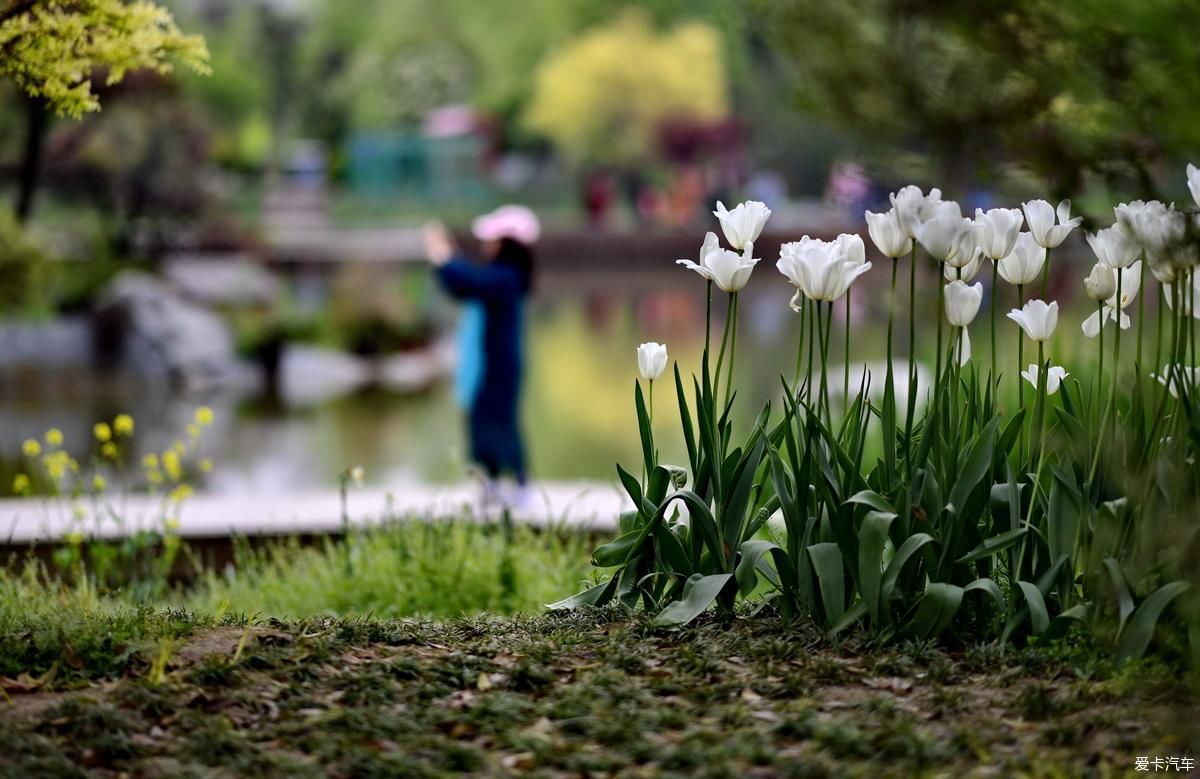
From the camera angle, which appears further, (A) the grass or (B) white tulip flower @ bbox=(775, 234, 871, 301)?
(A) the grass

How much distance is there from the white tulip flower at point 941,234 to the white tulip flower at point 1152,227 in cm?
35

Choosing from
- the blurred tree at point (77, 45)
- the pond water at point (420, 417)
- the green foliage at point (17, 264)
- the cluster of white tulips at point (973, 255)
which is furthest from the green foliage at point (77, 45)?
the green foliage at point (17, 264)

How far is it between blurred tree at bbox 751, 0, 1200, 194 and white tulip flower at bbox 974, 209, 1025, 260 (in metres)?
0.32

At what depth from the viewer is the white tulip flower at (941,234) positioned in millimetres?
3355

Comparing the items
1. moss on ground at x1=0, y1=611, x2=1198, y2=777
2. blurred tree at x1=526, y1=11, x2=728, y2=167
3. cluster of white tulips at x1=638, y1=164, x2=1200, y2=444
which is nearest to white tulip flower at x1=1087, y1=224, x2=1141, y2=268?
cluster of white tulips at x1=638, y1=164, x2=1200, y2=444

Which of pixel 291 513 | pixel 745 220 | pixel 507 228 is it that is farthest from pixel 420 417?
pixel 745 220

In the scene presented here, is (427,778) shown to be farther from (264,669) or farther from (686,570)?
(686,570)

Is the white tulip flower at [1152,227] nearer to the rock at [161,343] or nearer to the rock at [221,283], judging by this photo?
the rock at [161,343]

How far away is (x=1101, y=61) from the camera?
14.0 feet

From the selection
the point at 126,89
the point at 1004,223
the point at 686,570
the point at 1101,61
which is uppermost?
the point at 126,89

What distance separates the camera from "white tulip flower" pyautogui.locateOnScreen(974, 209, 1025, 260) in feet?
11.6

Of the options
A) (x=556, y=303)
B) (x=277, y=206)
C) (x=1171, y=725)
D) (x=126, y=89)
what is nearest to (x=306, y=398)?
(x=126, y=89)

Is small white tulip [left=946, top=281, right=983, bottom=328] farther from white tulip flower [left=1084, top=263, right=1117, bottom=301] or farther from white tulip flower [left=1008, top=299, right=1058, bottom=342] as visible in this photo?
white tulip flower [left=1084, top=263, right=1117, bottom=301]

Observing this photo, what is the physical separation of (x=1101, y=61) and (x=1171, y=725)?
84.1 inches
